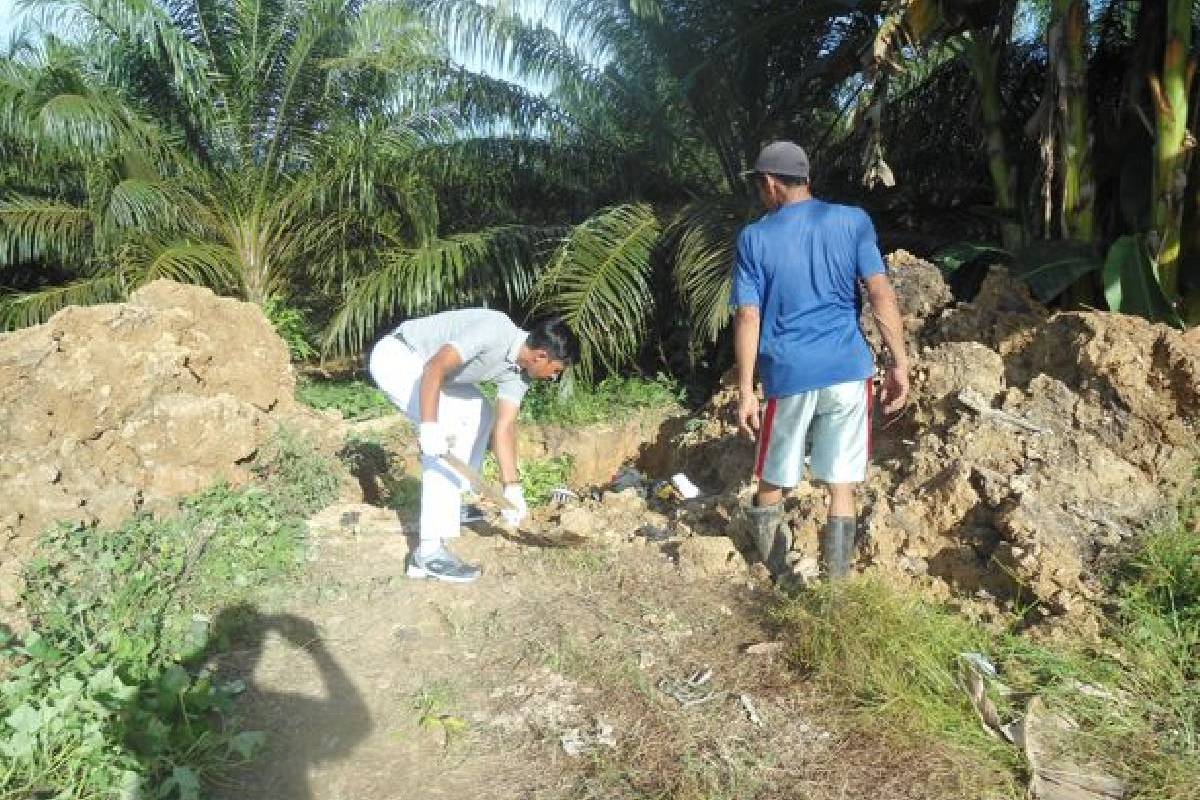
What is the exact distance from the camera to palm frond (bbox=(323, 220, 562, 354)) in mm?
7441

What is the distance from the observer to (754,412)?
3646mm

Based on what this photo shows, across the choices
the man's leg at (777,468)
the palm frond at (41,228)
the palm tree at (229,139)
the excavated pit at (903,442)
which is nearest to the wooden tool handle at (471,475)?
the excavated pit at (903,442)

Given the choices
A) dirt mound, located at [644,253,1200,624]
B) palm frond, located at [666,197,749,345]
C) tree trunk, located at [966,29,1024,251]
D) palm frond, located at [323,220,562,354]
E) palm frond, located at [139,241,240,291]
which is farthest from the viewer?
palm frond, located at [139,241,240,291]

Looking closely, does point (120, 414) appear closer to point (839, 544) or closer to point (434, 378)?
point (434, 378)

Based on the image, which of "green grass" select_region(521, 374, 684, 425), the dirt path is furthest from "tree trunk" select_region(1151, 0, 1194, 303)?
"green grass" select_region(521, 374, 684, 425)

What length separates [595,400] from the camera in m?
7.53

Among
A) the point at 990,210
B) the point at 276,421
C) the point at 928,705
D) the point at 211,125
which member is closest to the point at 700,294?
the point at 990,210

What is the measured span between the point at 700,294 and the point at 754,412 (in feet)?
10.5

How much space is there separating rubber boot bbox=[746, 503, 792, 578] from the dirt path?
0.15 m

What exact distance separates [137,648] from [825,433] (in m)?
2.66

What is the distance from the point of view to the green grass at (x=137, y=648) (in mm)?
2521

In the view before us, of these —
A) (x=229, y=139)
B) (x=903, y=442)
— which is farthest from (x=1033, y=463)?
Answer: (x=229, y=139)

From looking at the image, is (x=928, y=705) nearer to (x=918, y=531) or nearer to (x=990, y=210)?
(x=918, y=531)

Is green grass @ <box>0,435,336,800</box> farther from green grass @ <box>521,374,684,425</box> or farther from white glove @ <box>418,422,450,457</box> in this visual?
green grass @ <box>521,374,684,425</box>
